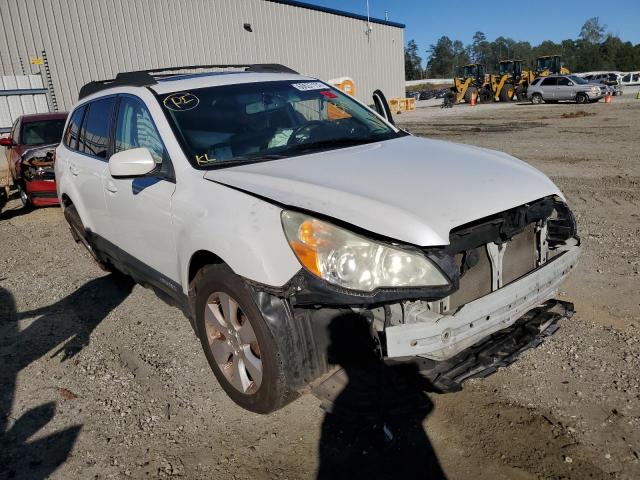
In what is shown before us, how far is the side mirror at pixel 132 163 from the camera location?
118 inches

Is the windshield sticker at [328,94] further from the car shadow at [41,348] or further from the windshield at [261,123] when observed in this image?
the car shadow at [41,348]

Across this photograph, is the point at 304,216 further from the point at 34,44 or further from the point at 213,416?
the point at 34,44

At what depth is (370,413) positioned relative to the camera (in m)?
2.46

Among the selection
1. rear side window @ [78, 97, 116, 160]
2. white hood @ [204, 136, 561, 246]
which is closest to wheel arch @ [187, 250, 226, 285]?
white hood @ [204, 136, 561, 246]

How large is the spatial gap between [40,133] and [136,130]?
703 cm

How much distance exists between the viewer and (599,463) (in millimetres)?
2365

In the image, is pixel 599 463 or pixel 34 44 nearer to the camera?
pixel 599 463

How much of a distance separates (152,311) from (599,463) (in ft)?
11.1

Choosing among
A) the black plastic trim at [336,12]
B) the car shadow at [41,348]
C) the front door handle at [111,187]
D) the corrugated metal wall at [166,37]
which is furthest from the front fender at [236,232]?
the black plastic trim at [336,12]

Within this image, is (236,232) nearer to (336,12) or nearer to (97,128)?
(97,128)

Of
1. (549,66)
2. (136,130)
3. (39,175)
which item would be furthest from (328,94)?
(549,66)

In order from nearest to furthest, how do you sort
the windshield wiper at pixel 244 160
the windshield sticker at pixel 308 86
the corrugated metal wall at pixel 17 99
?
the windshield wiper at pixel 244 160
the windshield sticker at pixel 308 86
the corrugated metal wall at pixel 17 99

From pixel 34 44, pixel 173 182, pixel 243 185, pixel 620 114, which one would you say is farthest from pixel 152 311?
pixel 620 114

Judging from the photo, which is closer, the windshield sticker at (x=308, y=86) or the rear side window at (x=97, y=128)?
the windshield sticker at (x=308, y=86)
